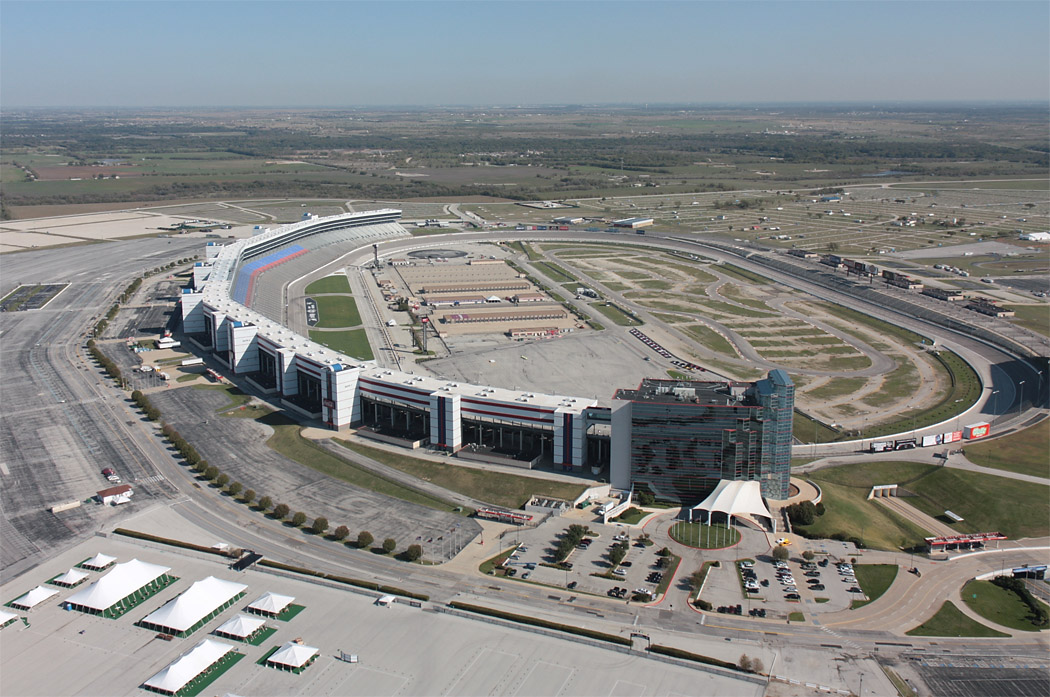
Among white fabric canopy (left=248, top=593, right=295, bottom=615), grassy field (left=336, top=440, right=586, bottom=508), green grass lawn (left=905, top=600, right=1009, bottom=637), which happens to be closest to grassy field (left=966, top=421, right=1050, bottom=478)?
green grass lawn (left=905, top=600, right=1009, bottom=637)

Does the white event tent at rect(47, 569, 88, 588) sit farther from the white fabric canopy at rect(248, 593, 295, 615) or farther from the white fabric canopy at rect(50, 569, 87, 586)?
the white fabric canopy at rect(248, 593, 295, 615)

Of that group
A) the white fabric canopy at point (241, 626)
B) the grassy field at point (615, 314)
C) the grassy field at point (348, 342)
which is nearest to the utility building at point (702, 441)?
the white fabric canopy at point (241, 626)

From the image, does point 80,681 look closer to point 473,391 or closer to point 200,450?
point 200,450

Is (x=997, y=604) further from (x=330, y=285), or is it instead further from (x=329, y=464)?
(x=330, y=285)

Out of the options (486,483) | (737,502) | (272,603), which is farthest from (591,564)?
(272,603)

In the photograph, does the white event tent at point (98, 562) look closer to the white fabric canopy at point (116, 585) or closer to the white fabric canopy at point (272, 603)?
the white fabric canopy at point (116, 585)
